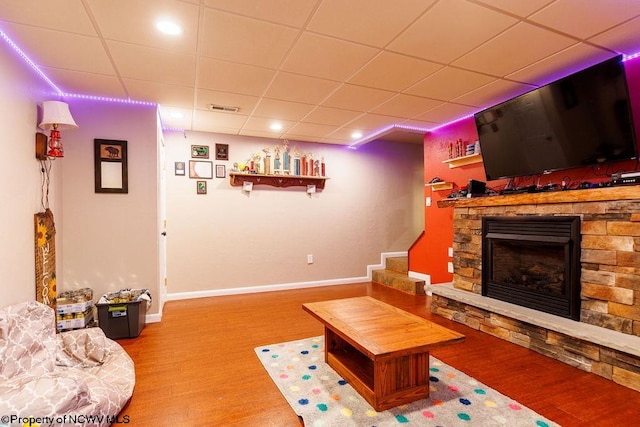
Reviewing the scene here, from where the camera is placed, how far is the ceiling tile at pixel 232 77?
2570mm

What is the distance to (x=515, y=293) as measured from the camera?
3.06 m

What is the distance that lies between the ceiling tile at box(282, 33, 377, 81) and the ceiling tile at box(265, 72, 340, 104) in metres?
0.11

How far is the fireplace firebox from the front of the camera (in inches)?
102

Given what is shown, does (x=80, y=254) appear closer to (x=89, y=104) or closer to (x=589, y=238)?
(x=89, y=104)

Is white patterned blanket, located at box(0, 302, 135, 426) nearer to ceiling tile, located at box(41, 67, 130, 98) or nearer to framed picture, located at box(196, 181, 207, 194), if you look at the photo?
ceiling tile, located at box(41, 67, 130, 98)

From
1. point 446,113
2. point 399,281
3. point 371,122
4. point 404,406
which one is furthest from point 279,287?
point 446,113

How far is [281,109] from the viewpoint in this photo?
3.63 meters


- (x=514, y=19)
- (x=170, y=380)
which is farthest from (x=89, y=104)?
(x=514, y=19)

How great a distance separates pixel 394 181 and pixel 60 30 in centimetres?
492

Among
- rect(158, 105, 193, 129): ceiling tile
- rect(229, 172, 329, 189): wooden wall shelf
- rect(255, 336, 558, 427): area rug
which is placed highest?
rect(158, 105, 193, 129): ceiling tile

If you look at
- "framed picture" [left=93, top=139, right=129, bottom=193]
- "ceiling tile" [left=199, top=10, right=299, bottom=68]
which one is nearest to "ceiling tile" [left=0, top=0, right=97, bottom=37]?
"ceiling tile" [left=199, top=10, right=299, bottom=68]

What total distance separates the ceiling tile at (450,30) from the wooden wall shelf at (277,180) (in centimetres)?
292

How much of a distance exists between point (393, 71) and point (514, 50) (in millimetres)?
885

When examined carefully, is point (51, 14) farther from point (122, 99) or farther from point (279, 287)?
point (279, 287)
